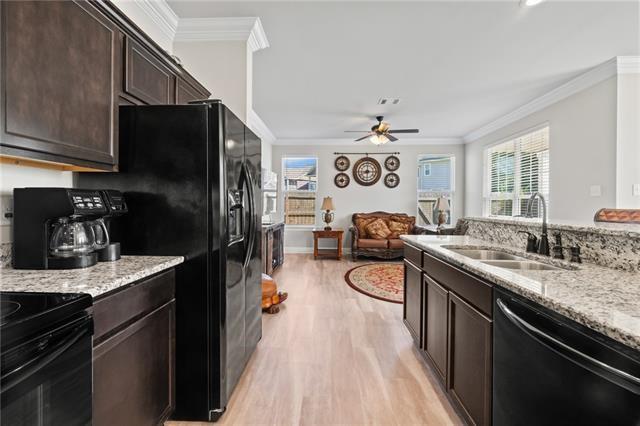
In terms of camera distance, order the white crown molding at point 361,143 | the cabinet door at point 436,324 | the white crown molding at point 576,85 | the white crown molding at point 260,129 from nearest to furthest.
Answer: the cabinet door at point 436,324
the white crown molding at point 576,85
the white crown molding at point 260,129
the white crown molding at point 361,143

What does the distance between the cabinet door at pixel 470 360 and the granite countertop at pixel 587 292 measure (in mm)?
229

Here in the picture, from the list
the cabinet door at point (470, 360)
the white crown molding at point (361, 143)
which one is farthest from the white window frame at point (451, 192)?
the cabinet door at point (470, 360)

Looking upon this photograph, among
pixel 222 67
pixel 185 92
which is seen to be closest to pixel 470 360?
pixel 185 92

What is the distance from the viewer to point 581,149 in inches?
150

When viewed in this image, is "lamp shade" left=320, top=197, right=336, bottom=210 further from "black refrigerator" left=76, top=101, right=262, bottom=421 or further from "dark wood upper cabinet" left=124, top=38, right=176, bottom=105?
"black refrigerator" left=76, top=101, right=262, bottom=421

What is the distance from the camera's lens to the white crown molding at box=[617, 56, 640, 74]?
3.18 meters

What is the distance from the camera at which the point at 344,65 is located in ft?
10.9

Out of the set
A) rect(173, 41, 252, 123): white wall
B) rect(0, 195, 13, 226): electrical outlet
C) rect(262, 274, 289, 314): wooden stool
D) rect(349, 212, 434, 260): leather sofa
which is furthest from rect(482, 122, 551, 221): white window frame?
rect(0, 195, 13, 226): electrical outlet

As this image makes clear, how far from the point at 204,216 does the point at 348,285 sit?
10.0 feet

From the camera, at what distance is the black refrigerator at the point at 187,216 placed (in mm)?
1581

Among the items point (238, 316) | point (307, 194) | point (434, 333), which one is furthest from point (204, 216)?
point (307, 194)

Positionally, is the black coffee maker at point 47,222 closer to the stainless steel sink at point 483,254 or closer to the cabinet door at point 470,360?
the cabinet door at point 470,360

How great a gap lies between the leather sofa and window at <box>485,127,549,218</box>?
1.44 metres

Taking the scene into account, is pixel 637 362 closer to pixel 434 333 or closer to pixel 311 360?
pixel 434 333
